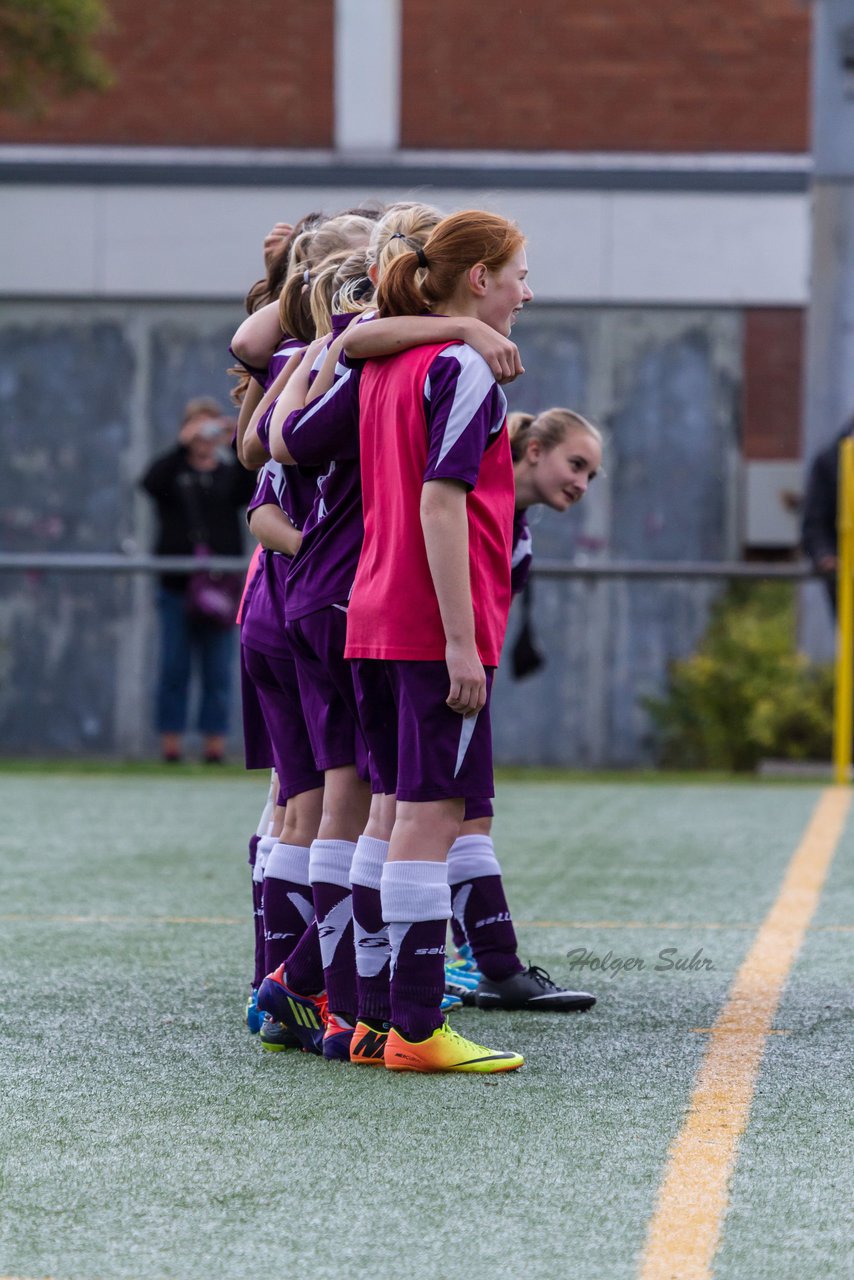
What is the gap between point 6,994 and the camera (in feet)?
15.0

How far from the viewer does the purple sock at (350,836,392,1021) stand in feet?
12.7

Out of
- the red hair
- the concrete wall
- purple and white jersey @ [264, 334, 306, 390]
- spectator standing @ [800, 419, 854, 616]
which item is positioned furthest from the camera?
the concrete wall

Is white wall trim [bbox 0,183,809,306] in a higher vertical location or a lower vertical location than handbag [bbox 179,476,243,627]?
higher

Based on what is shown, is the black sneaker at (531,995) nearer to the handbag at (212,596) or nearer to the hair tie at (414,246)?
the hair tie at (414,246)

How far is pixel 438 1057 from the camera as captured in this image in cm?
375

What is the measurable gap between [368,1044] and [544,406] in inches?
422

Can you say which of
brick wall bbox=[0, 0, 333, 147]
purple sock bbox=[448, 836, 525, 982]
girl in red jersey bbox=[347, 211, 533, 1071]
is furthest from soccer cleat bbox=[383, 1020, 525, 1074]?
brick wall bbox=[0, 0, 333, 147]

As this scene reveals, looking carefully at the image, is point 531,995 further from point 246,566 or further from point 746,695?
point 746,695

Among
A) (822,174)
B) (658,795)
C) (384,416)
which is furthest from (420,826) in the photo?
(822,174)

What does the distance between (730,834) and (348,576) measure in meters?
4.56

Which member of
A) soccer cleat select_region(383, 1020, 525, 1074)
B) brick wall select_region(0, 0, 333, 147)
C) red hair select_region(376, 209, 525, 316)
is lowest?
soccer cleat select_region(383, 1020, 525, 1074)

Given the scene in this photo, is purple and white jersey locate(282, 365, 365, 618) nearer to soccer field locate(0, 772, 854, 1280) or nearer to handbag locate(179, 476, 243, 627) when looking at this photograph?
soccer field locate(0, 772, 854, 1280)

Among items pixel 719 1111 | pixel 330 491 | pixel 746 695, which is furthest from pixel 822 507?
pixel 719 1111

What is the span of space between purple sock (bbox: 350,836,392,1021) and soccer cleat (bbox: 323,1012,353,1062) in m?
0.06
